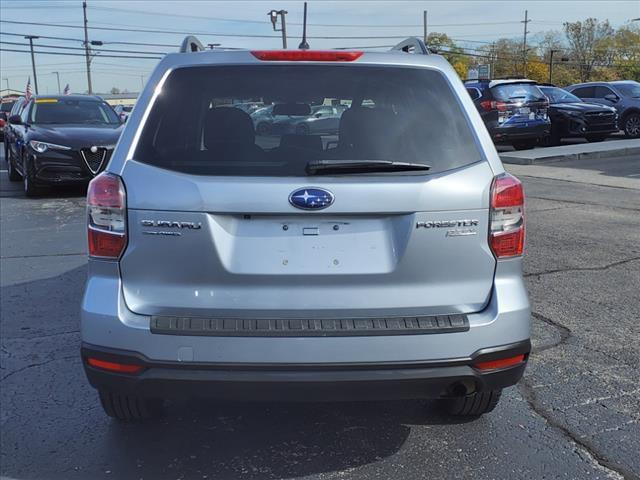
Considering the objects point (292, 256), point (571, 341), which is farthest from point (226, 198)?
point (571, 341)

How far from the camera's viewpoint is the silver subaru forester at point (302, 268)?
2.62 metres

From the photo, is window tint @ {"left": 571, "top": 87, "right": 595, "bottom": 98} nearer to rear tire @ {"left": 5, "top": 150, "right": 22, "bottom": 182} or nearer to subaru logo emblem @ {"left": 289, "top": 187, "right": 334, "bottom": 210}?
rear tire @ {"left": 5, "top": 150, "right": 22, "bottom": 182}

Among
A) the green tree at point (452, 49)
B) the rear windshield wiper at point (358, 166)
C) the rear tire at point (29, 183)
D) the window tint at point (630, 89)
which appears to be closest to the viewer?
the rear windshield wiper at point (358, 166)

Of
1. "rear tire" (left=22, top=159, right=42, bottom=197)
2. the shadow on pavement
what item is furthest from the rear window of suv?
"rear tire" (left=22, top=159, right=42, bottom=197)

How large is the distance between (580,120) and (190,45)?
1727cm

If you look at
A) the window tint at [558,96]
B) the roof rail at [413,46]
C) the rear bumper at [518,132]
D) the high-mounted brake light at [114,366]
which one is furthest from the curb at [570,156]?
the high-mounted brake light at [114,366]

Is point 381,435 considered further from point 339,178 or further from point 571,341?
point 571,341

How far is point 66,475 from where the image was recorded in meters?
2.98

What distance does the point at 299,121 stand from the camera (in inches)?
119

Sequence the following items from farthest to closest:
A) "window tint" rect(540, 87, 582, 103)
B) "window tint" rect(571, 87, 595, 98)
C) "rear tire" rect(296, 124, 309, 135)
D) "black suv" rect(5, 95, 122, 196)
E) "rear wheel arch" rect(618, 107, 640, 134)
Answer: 1. "window tint" rect(571, 87, 595, 98)
2. "rear wheel arch" rect(618, 107, 640, 134)
3. "window tint" rect(540, 87, 582, 103)
4. "black suv" rect(5, 95, 122, 196)
5. "rear tire" rect(296, 124, 309, 135)

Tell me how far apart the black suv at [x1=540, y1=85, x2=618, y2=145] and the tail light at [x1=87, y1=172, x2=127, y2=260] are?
17.9 m

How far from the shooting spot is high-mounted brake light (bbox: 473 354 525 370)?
2732mm

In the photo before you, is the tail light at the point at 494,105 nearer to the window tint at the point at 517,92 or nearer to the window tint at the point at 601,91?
the window tint at the point at 517,92

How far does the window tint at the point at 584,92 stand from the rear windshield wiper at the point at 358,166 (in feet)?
67.8
